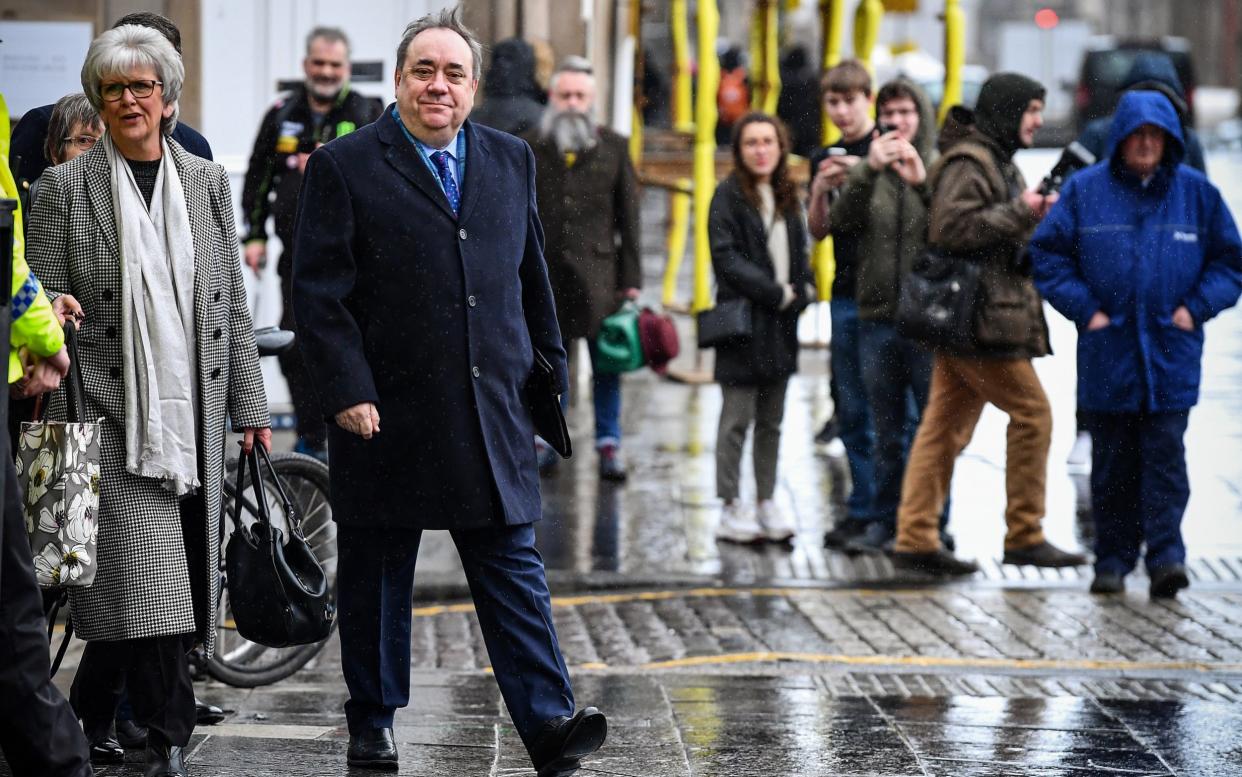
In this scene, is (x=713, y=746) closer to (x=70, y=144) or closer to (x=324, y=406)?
(x=324, y=406)

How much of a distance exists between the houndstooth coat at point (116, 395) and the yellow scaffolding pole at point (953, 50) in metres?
8.34

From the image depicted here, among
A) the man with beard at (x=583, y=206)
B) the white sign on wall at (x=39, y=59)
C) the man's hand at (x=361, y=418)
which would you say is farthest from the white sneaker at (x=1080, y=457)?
the man's hand at (x=361, y=418)

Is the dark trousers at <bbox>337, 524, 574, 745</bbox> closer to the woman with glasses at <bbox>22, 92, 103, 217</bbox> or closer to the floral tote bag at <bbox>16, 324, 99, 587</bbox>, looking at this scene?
the floral tote bag at <bbox>16, 324, 99, 587</bbox>

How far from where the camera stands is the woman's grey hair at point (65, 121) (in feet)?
19.9

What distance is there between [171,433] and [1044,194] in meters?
4.64

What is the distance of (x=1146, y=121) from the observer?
821cm

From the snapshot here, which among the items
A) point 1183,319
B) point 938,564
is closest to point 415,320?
point 1183,319

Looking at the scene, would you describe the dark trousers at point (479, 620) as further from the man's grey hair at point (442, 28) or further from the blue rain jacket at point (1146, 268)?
the blue rain jacket at point (1146, 268)

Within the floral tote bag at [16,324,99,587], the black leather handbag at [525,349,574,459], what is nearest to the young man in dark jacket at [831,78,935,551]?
the black leather handbag at [525,349,574,459]

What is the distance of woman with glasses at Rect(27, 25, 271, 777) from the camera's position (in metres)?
5.31

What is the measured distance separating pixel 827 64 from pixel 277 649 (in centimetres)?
909

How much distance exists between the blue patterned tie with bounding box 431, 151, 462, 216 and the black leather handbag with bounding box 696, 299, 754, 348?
384cm

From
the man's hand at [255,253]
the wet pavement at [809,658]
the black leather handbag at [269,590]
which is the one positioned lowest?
the wet pavement at [809,658]

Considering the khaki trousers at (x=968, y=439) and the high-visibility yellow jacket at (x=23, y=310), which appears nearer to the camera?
the high-visibility yellow jacket at (x=23, y=310)
